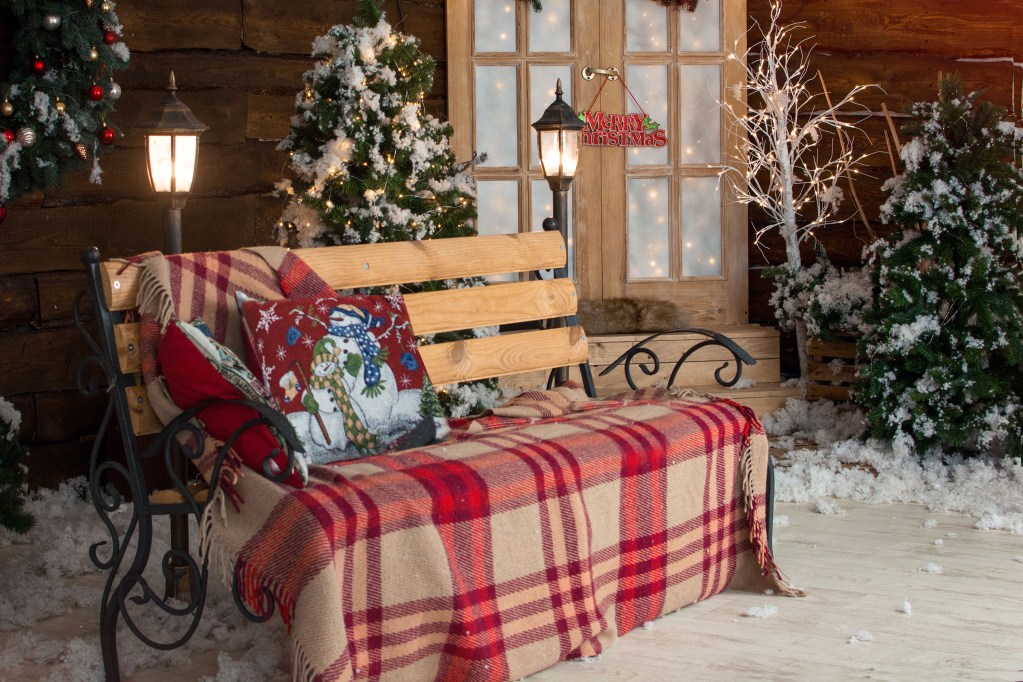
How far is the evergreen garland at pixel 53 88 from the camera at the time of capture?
371 cm

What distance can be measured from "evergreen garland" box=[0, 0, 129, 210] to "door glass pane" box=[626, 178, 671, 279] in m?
2.60

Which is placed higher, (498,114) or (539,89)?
(539,89)

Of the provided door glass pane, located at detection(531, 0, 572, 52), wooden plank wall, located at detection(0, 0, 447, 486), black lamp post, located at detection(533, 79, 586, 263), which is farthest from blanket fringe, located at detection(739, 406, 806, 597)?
door glass pane, located at detection(531, 0, 572, 52)

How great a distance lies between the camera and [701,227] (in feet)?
18.7

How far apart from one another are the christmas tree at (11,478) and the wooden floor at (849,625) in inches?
14.6

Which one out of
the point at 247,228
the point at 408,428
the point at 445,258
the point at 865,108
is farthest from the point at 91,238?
the point at 865,108

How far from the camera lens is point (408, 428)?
9.46 ft

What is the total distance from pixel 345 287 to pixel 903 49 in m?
3.57

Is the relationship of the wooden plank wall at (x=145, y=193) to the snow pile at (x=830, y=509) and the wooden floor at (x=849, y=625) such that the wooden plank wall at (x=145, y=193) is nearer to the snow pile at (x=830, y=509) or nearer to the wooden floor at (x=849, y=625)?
the wooden floor at (x=849, y=625)

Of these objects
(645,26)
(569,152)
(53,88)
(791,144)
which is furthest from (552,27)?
(53,88)

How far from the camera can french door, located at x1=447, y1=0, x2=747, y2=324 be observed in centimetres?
554

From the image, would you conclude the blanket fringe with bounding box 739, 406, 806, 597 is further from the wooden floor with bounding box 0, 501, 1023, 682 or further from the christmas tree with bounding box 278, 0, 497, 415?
the christmas tree with bounding box 278, 0, 497, 415

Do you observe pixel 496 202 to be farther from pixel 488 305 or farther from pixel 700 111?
pixel 488 305

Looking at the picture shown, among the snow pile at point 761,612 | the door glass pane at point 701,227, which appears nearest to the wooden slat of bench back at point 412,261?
the snow pile at point 761,612
